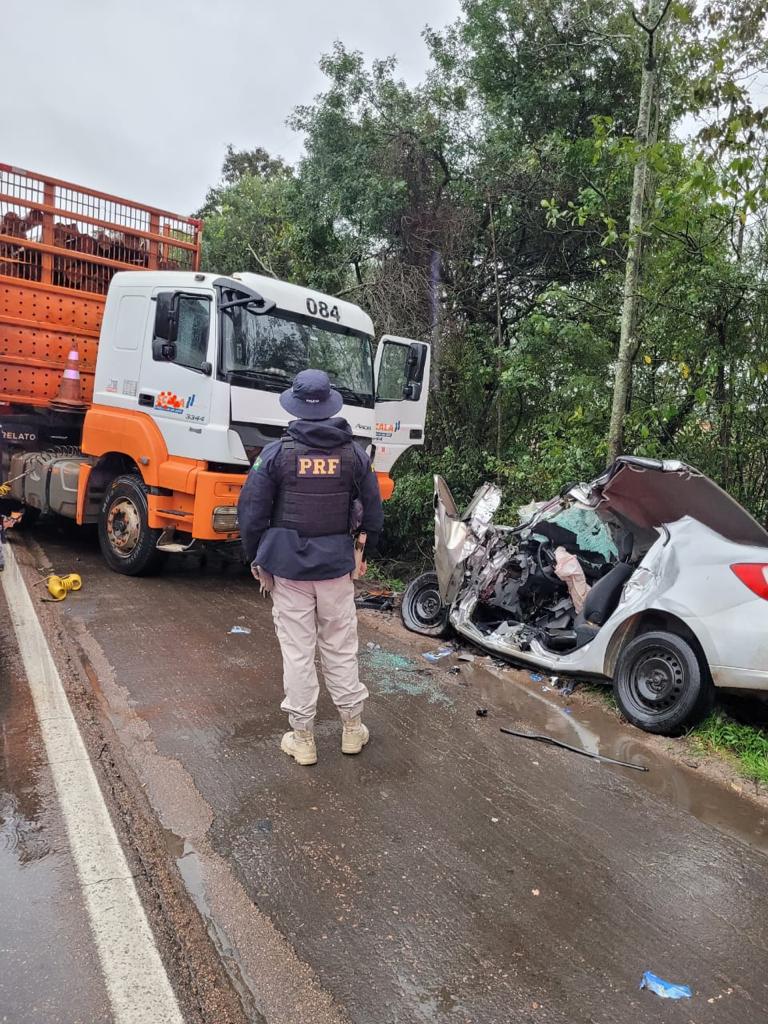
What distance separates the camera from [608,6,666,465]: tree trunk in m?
6.53

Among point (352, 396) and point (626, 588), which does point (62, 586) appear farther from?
point (626, 588)

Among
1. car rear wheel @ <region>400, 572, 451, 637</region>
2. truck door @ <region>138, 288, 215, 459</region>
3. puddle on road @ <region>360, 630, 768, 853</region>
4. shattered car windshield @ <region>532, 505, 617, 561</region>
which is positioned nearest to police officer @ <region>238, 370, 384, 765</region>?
puddle on road @ <region>360, 630, 768, 853</region>

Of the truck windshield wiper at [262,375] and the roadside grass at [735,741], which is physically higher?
the truck windshield wiper at [262,375]

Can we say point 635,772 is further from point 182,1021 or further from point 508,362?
point 508,362

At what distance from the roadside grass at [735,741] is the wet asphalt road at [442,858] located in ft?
1.03

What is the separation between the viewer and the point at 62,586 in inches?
251

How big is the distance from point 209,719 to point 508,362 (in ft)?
20.3

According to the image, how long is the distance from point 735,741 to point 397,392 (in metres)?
4.88

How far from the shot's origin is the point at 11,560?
751cm

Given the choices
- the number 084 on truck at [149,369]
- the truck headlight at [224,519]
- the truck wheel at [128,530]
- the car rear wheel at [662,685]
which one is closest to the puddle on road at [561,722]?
the car rear wheel at [662,685]

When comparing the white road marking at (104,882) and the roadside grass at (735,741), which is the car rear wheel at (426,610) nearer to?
the roadside grass at (735,741)

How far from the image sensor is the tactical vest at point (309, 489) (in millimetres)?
3623

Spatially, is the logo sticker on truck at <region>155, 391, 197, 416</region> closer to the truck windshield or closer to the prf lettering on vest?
the truck windshield

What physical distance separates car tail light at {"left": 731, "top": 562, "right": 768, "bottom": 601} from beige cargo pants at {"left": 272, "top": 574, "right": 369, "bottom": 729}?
2.07 m
